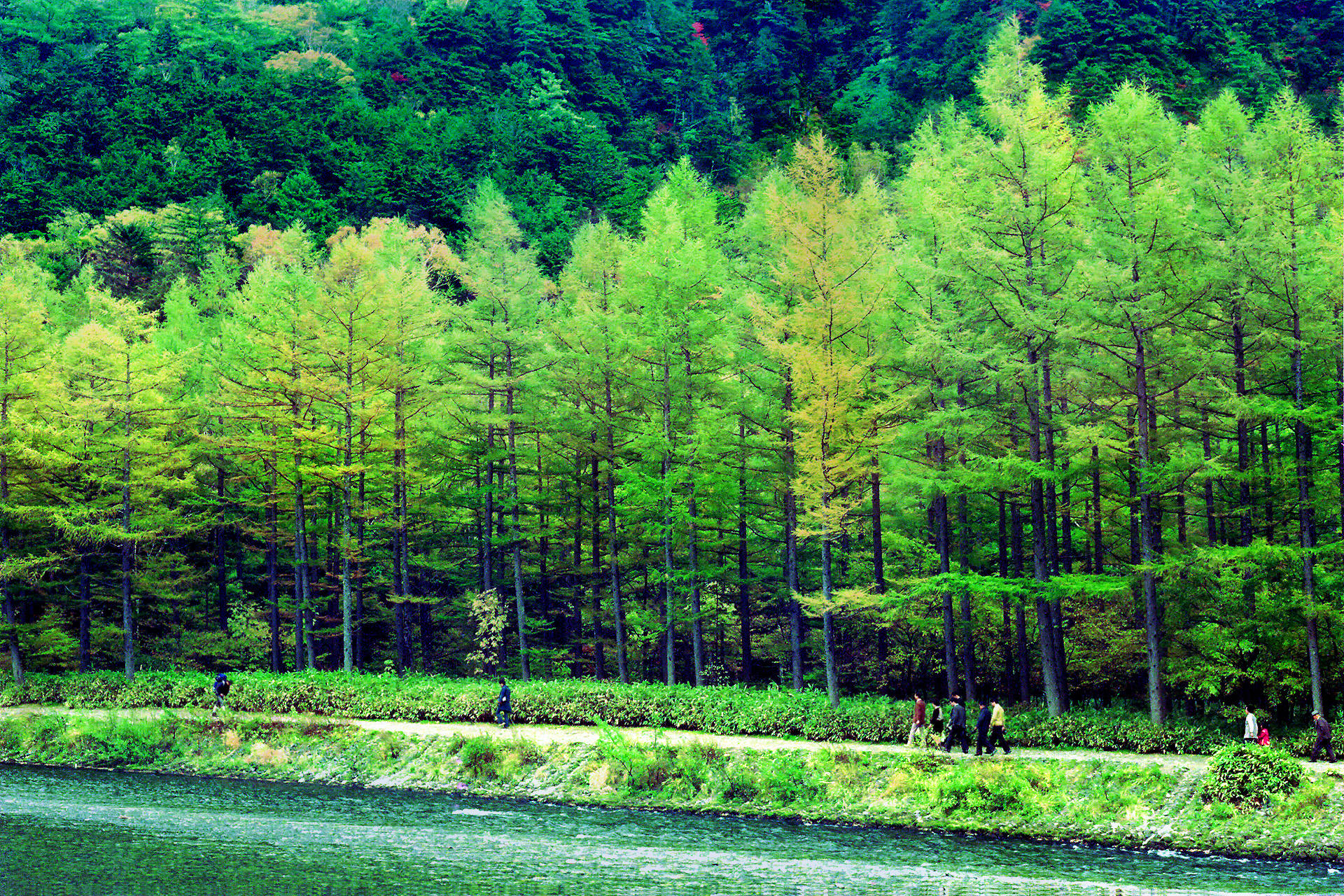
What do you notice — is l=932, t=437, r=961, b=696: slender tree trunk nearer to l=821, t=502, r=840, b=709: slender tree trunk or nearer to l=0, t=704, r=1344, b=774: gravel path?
l=821, t=502, r=840, b=709: slender tree trunk

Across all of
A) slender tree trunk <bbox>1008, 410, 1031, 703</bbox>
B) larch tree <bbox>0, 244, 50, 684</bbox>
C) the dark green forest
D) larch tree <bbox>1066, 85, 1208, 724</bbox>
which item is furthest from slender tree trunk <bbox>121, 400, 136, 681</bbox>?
the dark green forest

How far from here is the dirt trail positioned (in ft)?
69.1

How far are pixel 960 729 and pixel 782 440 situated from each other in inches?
403

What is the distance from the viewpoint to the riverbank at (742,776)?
1802cm

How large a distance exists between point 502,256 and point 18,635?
19.8 metres

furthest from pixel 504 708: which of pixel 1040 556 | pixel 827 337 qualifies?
pixel 1040 556

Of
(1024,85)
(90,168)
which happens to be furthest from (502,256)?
(90,168)

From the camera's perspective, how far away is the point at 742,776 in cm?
2200

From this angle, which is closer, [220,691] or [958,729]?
[958,729]

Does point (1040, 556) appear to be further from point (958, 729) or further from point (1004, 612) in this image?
point (1004, 612)

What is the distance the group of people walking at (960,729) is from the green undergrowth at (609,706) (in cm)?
96

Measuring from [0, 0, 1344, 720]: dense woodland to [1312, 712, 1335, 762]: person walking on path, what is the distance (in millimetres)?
1656

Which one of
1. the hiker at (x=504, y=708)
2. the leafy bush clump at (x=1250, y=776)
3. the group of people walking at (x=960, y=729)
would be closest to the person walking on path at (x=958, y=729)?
the group of people walking at (x=960, y=729)

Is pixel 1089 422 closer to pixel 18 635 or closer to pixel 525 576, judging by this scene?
pixel 525 576
